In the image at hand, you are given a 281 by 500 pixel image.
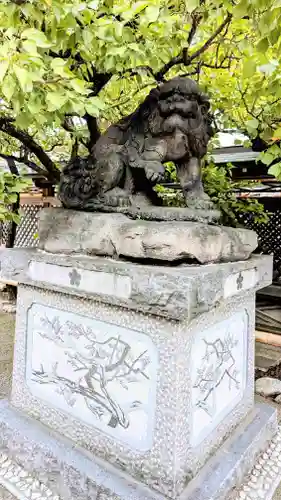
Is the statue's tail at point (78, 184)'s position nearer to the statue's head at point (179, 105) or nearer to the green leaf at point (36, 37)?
the statue's head at point (179, 105)

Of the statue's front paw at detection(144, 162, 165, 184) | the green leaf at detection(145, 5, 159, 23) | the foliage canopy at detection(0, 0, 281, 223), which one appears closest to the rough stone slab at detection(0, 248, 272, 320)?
Answer: the statue's front paw at detection(144, 162, 165, 184)

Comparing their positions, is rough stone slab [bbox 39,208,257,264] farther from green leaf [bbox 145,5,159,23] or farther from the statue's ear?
green leaf [bbox 145,5,159,23]

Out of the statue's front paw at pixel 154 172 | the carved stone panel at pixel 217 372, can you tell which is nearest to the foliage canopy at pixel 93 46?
the statue's front paw at pixel 154 172

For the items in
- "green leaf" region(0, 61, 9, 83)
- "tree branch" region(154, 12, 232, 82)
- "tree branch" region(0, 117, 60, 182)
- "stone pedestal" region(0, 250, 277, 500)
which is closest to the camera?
"green leaf" region(0, 61, 9, 83)

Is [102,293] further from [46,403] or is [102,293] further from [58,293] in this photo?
[46,403]

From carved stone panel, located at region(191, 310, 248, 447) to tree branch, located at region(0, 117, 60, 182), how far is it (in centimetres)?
199

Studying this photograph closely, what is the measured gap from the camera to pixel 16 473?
5.50ft

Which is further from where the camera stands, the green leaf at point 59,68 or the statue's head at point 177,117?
the statue's head at point 177,117

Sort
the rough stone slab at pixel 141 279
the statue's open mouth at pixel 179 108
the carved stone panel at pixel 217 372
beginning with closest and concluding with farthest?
the rough stone slab at pixel 141 279
the carved stone panel at pixel 217 372
the statue's open mouth at pixel 179 108

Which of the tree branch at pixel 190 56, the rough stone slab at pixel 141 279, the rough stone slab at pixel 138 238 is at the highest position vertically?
the tree branch at pixel 190 56

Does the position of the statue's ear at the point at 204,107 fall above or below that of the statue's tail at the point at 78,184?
above

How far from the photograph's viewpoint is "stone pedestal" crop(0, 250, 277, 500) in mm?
1339

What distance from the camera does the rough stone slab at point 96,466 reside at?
1.39 m

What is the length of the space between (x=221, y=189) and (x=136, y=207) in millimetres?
1628
